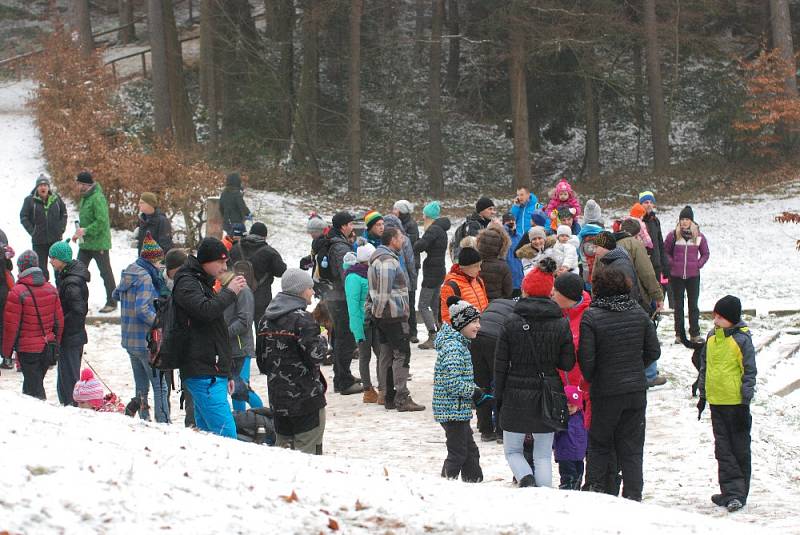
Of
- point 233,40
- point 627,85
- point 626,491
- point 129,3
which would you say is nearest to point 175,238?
point 233,40

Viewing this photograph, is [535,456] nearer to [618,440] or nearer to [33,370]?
[618,440]

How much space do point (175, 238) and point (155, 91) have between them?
930 centimetres

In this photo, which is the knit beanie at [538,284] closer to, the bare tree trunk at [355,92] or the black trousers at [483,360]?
the black trousers at [483,360]

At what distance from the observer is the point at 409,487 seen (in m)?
6.96

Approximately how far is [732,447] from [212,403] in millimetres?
4137

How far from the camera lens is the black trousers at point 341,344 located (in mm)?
12594

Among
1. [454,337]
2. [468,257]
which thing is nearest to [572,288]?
[454,337]

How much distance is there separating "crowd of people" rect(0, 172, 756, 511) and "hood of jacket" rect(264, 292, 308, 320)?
0.02 metres

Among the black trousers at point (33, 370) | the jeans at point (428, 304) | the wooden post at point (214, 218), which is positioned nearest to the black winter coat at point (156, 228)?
the jeans at point (428, 304)

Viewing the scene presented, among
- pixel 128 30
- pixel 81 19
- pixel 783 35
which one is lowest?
pixel 783 35

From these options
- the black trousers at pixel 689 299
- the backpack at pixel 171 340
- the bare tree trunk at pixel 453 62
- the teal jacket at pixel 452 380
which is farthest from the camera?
the bare tree trunk at pixel 453 62

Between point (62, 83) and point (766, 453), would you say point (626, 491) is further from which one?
point (62, 83)

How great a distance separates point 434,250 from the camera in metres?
14.6

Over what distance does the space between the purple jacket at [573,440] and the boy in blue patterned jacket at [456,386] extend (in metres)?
0.71
